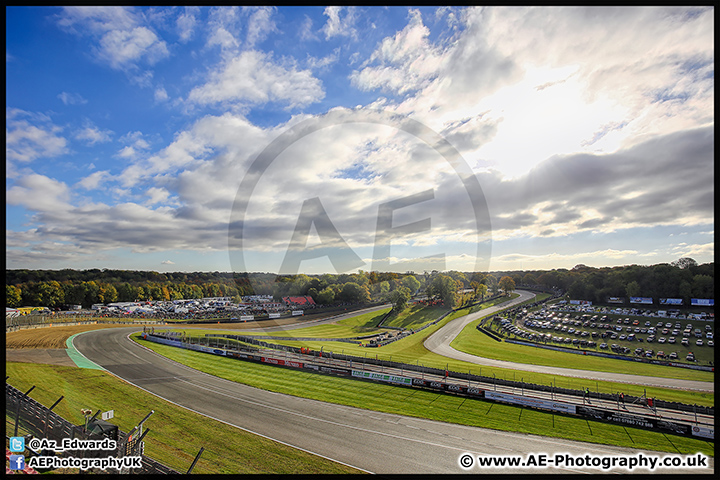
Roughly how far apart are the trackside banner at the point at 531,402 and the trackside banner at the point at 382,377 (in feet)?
22.9

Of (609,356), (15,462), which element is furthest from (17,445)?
(609,356)

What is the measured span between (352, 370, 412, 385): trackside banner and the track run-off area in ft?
21.3

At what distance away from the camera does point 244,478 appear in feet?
46.2

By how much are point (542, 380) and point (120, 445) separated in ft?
117

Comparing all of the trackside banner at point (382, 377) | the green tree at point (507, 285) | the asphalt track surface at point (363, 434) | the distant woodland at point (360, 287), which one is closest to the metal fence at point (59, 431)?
the asphalt track surface at point (363, 434)

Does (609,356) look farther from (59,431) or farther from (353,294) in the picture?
(353,294)

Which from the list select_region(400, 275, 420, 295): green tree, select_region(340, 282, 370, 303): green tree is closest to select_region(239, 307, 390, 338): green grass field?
select_region(340, 282, 370, 303): green tree

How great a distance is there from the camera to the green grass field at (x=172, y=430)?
15.4m

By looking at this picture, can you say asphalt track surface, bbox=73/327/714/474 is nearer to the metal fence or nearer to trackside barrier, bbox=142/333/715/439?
trackside barrier, bbox=142/333/715/439

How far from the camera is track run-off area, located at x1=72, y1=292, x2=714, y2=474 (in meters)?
16.1

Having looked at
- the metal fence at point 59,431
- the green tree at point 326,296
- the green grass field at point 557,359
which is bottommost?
the green grass field at point 557,359

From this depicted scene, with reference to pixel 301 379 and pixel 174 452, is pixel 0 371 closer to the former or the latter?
pixel 174 452

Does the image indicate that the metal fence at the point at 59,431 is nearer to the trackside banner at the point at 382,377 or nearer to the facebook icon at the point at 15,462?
the facebook icon at the point at 15,462

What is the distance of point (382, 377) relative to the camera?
1179 inches
